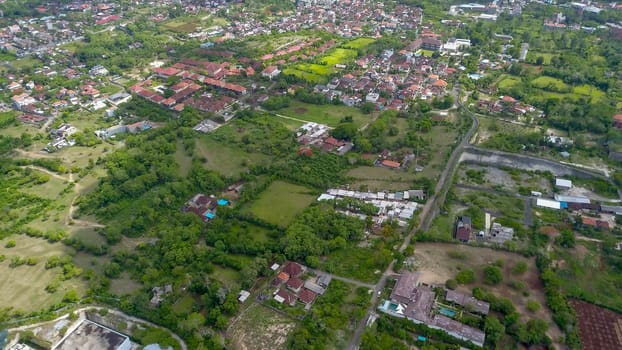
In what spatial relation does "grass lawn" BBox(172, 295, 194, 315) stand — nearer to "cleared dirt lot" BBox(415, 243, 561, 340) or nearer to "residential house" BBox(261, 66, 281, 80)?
"cleared dirt lot" BBox(415, 243, 561, 340)

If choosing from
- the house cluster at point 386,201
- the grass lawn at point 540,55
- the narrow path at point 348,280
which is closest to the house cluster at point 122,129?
the house cluster at point 386,201

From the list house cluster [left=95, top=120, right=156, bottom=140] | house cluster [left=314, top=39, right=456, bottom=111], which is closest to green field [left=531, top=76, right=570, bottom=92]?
house cluster [left=314, top=39, right=456, bottom=111]

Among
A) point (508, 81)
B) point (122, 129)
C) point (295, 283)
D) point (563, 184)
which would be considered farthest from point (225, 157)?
point (508, 81)

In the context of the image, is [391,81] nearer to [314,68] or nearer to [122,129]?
[314,68]

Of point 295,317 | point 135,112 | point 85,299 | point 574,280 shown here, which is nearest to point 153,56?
point 135,112

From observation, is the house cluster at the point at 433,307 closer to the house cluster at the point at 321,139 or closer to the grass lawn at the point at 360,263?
the grass lawn at the point at 360,263

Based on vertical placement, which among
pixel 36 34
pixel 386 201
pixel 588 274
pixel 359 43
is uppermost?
pixel 359 43
